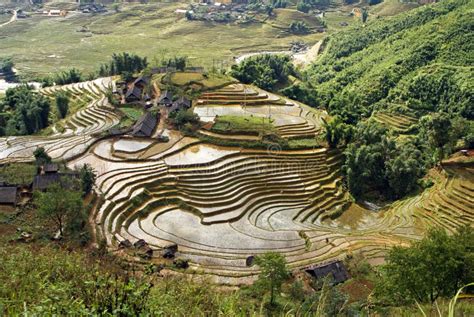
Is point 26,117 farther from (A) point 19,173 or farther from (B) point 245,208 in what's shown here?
(B) point 245,208

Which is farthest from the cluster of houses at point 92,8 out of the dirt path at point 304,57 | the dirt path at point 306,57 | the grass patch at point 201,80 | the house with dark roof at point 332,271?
the house with dark roof at point 332,271

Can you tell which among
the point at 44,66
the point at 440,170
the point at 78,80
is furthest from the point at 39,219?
the point at 44,66

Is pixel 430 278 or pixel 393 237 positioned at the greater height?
pixel 430 278

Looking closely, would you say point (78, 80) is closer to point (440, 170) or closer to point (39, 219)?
point (39, 219)

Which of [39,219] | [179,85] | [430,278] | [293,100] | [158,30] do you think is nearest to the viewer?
[430,278]

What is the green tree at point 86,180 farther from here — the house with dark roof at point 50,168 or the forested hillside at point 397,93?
the forested hillside at point 397,93

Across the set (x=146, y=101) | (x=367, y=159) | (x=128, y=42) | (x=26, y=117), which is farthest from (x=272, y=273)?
(x=128, y=42)
